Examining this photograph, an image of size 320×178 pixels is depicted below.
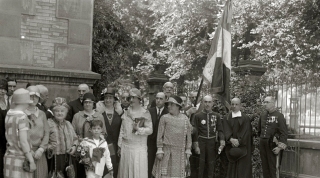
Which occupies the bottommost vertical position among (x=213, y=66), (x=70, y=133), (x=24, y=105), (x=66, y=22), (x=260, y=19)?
(x=70, y=133)

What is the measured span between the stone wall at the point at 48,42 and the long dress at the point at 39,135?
3.32 meters

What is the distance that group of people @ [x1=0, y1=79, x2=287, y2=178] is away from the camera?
21.1 ft

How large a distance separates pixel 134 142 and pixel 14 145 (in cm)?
243

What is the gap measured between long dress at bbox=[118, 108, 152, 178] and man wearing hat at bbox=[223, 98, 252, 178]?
2.03m

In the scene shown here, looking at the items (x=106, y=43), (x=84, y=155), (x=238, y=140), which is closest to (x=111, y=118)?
(x=84, y=155)

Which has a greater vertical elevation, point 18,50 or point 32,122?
point 18,50

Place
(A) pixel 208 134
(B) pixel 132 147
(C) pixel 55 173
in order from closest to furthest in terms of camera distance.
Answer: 1. (C) pixel 55 173
2. (B) pixel 132 147
3. (A) pixel 208 134

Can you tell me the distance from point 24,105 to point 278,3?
693 inches

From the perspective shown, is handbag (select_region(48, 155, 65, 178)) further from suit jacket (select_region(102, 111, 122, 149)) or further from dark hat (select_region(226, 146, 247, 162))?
dark hat (select_region(226, 146, 247, 162))

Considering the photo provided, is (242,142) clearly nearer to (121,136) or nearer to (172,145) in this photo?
(172,145)

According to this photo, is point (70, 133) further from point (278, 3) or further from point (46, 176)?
point (278, 3)

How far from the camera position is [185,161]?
8.27 metres

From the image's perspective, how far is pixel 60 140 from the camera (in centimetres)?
709

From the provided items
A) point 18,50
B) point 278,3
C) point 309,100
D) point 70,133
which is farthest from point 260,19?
point 70,133
